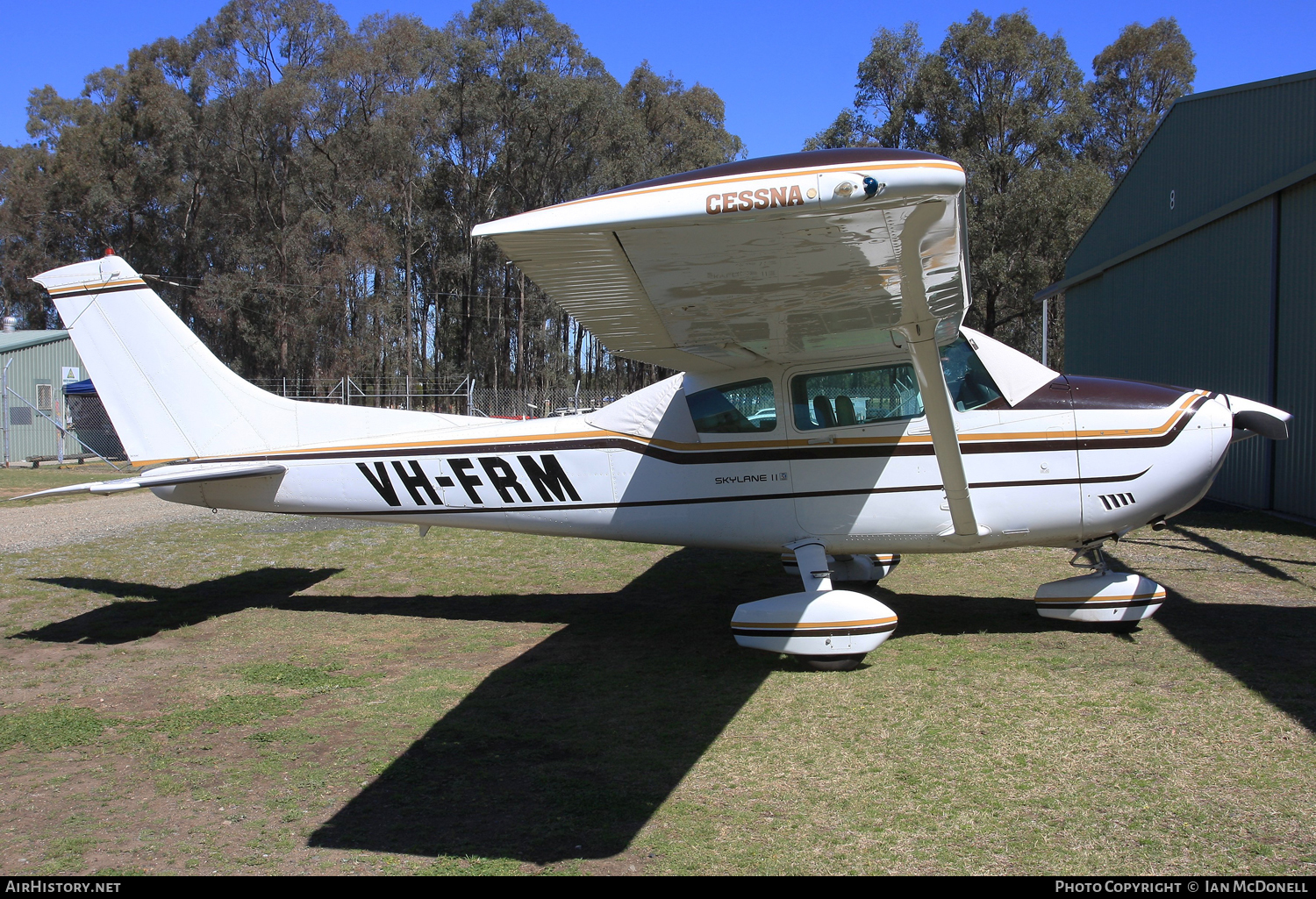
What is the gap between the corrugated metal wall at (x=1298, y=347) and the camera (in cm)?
1095

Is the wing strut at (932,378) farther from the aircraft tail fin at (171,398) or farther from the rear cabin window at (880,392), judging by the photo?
the aircraft tail fin at (171,398)

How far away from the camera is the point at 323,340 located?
137 ft

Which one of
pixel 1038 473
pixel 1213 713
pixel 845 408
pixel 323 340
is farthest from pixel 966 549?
pixel 323 340

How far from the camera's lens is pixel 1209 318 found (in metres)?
13.7

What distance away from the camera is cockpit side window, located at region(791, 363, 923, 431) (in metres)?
6.01

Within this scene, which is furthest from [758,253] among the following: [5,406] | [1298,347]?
[5,406]

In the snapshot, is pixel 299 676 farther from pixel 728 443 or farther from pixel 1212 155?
pixel 1212 155

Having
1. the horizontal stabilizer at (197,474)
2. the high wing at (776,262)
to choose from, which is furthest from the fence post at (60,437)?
the high wing at (776,262)

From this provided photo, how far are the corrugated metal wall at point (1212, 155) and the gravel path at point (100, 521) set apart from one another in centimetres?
1411

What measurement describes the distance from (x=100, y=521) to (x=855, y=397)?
11826 mm

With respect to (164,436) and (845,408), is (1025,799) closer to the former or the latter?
(845,408)

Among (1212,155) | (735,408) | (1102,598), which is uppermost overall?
(1212,155)

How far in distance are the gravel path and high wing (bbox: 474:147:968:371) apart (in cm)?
737

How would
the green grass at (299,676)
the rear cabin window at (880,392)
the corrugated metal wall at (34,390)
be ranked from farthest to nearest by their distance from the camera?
the corrugated metal wall at (34,390), the rear cabin window at (880,392), the green grass at (299,676)
